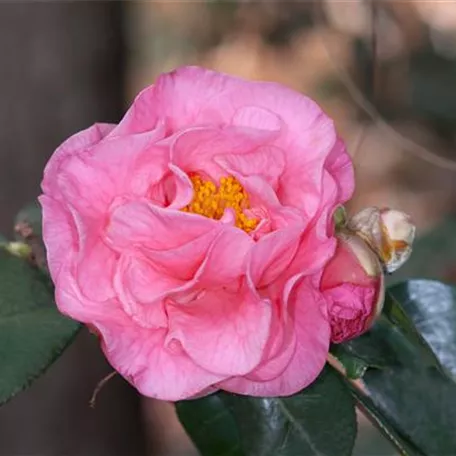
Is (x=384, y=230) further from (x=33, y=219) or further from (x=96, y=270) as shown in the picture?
(x=33, y=219)

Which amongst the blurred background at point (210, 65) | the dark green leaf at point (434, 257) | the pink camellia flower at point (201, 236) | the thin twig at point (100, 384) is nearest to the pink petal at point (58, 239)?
the pink camellia flower at point (201, 236)

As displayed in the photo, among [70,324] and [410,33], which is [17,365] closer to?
[70,324]

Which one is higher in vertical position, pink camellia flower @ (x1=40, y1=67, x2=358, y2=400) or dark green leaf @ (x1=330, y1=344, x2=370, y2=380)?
pink camellia flower @ (x1=40, y1=67, x2=358, y2=400)

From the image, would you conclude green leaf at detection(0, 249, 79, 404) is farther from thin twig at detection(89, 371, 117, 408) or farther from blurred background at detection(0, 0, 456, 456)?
blurred background at detection(0, 0, 456, 456)

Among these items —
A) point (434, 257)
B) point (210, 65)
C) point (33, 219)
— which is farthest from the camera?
point (210, 65)

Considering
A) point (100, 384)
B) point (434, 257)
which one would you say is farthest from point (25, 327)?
point (434, 257)

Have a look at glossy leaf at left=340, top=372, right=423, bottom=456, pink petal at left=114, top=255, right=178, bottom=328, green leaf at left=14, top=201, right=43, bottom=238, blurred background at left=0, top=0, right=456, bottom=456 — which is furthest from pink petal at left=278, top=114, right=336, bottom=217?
blurred background at left=0, top=0, right=456, bottom=456

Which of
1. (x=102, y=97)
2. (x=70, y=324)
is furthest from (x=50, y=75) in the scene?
(x=70, y=324)
